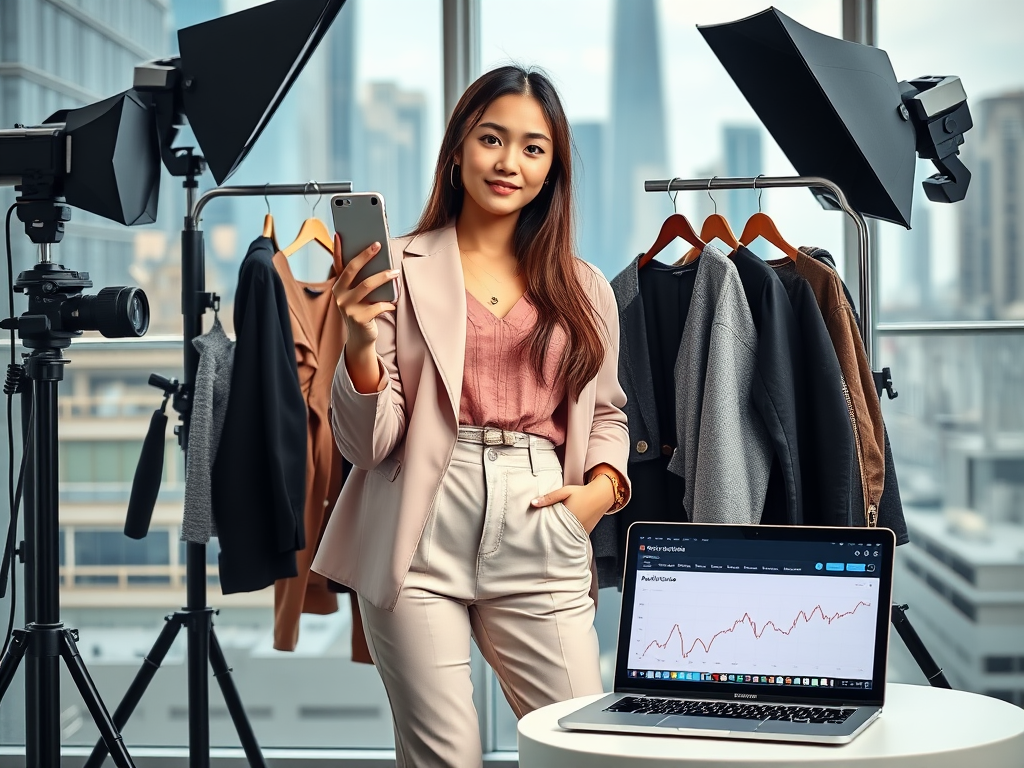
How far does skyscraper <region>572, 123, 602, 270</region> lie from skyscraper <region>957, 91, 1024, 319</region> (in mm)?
1006

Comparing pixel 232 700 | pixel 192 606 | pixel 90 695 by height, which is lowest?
A: pixel 232 700

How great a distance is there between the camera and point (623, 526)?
2.47 m

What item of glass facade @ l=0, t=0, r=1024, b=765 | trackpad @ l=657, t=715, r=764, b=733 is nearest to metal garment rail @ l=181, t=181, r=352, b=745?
glass facade @ l=0, t=0, r=1024, b=765

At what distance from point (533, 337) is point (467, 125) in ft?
1.28

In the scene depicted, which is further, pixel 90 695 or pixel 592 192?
pixel 592 192

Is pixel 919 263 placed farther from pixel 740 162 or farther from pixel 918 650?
pixel 918 650

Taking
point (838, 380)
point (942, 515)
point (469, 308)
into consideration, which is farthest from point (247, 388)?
point (942, 515)

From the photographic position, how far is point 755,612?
4.61 ft

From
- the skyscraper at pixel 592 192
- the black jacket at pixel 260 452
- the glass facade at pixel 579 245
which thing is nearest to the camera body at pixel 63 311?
the black jacket at pixel 260 452

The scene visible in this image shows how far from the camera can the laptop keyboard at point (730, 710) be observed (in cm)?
127

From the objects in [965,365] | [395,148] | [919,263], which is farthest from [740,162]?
[395,148]

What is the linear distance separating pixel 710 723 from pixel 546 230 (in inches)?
39.4

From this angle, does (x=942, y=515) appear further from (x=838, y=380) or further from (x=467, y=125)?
(x=467, y=125)

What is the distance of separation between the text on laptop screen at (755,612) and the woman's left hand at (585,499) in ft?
1.30
